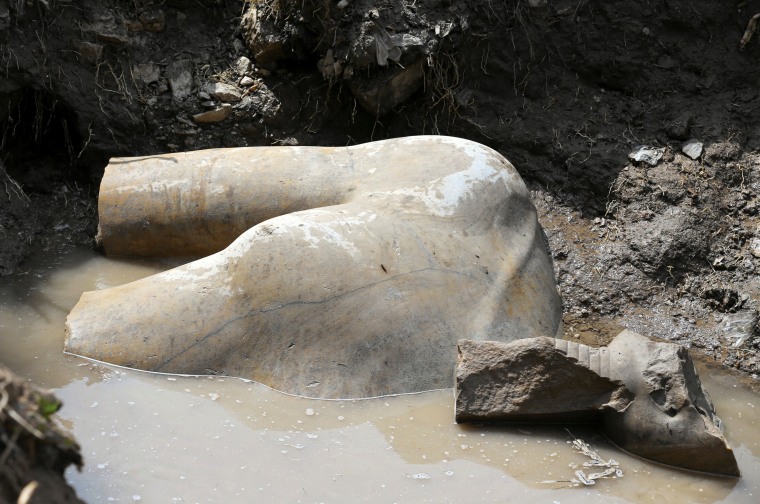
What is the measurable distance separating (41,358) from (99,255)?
1069 mm

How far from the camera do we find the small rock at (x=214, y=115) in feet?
18.1

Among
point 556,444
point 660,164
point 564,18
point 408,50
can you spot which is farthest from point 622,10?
point 556,444

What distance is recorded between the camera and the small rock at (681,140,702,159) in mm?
5367

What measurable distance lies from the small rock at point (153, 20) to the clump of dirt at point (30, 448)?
170 inches

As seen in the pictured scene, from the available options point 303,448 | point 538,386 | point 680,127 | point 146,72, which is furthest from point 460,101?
point 303,448

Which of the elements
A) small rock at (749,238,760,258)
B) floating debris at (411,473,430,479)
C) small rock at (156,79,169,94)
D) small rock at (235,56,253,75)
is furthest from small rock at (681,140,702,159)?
small rock at (156,79,169,94)

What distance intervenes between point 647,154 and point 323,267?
250 cm

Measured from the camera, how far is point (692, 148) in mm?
5398

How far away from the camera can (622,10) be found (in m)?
5.68

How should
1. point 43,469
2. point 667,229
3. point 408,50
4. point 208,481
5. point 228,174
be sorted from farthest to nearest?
point 408,50 → point 667,229 → point 228,174 → point 208,481 → point 43,469

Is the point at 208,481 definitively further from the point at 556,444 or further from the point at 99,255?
the point at 99,255

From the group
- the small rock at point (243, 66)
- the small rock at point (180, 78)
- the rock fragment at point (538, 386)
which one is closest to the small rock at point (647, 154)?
the rock fragment at point (538, 386)

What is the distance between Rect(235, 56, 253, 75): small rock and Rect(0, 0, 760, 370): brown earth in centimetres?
3

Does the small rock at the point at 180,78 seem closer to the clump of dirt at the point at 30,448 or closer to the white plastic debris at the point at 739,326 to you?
the white plastic debris at the point at 739,326
